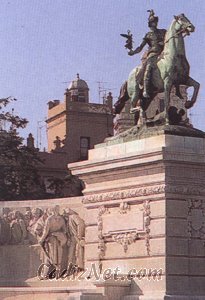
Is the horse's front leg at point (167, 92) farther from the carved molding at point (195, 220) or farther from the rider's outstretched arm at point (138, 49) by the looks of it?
the carved molding at point (195, 220)

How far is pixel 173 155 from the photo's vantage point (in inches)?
764

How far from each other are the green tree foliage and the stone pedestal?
16225 millimetres

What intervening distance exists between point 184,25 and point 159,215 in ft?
12.6

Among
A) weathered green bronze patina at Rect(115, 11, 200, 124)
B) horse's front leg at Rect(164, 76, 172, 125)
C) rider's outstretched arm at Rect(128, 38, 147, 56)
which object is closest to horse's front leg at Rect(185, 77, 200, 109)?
weathered green bronze patina at Rect(115, 11, 200, 124)

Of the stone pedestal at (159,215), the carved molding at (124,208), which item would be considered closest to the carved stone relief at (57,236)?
the stone pedestal at (159,215)

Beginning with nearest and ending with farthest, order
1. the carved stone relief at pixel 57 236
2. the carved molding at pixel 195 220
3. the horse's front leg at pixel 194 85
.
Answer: the carved molding at pixel 195 220 < the horse's front leg at pixel 194 85 < the carved stone relief at pixel 57 236

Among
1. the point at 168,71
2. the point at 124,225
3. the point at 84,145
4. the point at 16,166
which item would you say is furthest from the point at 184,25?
the point at 84,145

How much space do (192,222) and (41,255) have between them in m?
5.20

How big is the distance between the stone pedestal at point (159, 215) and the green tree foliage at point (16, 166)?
16.2 meters

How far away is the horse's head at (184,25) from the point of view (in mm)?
20391

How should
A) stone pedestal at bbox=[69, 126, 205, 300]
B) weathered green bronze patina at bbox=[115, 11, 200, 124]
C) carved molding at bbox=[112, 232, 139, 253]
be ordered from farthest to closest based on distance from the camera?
1. weathered green bronze patina at bbox=[115, 11, 200, 124]
2. carved molding at bbox=[112, 232, 139, 253]
3. stone pedestal at bbox=[69, 126, 205, 300]

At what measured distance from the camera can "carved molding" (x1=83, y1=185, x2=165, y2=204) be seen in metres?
19.7

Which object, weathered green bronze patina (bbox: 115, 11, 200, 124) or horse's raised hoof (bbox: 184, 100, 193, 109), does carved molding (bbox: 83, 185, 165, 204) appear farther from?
horse's raised hoof (bbox: 184, 100, 193, 109)

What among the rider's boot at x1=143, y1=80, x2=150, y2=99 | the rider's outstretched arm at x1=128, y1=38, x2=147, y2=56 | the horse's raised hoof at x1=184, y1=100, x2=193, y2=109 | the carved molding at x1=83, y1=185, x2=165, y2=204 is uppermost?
the rider's outstretched arm at x1=128, y1=38, x2=147, y2=56
